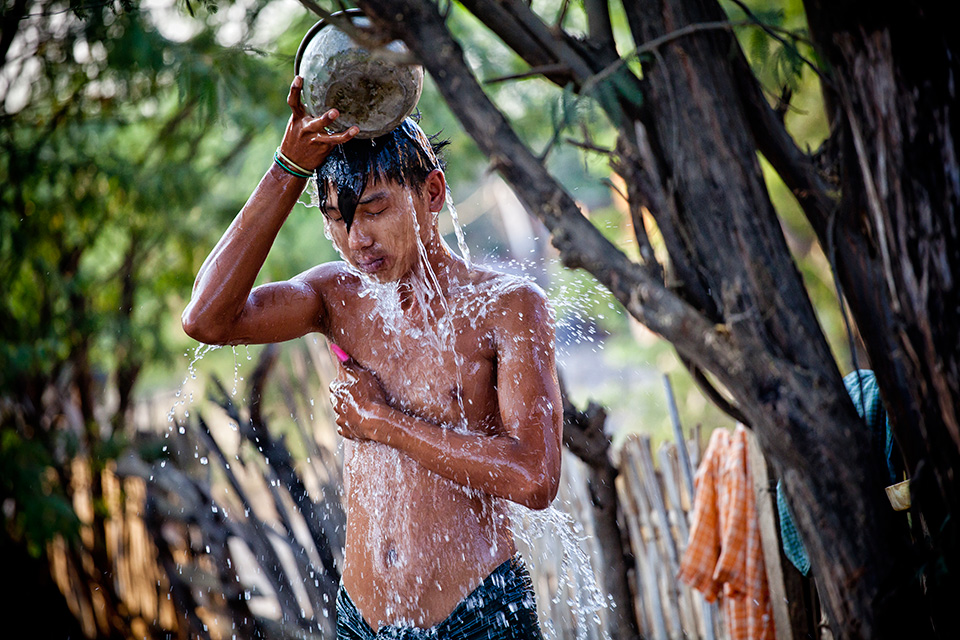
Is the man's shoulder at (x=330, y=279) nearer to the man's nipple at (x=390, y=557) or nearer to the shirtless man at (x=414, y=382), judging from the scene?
the shirtless man at (x=414, y=382)

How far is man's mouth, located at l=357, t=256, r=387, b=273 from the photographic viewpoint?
2146 millimetres

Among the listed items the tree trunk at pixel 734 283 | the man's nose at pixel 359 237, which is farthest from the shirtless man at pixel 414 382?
the tree trunk at pixel 734 283

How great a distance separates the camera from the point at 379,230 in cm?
214

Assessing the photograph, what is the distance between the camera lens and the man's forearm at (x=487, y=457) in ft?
6.52

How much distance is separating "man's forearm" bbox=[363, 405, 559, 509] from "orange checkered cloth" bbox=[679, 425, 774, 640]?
55.3 inches

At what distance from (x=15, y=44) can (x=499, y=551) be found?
4.62 meters

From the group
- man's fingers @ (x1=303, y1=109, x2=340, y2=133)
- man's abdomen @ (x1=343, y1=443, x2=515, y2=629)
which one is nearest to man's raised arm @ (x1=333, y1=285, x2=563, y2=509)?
man's abdomen @ (x1=343, y1=443, x2=515, y2=629)

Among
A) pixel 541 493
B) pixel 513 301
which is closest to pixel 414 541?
pixel 541 493

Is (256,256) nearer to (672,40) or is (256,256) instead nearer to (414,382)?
(414,382)

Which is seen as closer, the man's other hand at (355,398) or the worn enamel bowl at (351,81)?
the worn enamel bowl at (351,81)

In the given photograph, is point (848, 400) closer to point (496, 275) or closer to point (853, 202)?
point (853, 202)

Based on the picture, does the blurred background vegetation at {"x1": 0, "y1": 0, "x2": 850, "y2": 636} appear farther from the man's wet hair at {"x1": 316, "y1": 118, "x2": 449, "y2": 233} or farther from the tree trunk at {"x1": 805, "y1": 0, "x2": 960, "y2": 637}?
the tree trunk at {"x1": 805, "y1": 0, "x2": 960, "y2": 637}

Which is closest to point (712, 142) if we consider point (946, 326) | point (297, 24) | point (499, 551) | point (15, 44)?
point (946, 326)

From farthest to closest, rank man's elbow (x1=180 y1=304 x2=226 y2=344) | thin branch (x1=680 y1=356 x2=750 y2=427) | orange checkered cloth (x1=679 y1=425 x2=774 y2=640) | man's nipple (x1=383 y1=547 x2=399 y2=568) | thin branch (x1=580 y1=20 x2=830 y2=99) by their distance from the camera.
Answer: orange checkered cloth (x1=679 y1=425 x2=774 y2=640), man's nipple (x1=383 y1=547 x2=399 y2=568), man's elbow (x1=180 y1=304 x2=226 y2=344), thin branch (x1=680 y1=356 x2=750 y2=427), thin branch (x1=580 y1=20 x2=830 y2=99)
